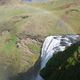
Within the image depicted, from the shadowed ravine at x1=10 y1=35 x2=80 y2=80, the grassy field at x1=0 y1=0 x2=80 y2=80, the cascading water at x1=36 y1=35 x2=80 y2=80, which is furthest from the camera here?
the grassy field at x1=0 y1=0 x2=80 y2=80

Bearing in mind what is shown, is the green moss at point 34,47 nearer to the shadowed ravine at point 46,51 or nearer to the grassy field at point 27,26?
the grassy field at point 27,26

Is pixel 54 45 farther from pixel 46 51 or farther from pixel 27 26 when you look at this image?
pixel 27 26

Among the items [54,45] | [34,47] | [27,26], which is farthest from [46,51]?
[27,26]

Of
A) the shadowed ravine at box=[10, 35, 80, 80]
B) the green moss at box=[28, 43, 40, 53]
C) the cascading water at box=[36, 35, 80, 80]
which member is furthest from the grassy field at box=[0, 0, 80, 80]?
the cascading water at box=[36, 35, 80, 80]

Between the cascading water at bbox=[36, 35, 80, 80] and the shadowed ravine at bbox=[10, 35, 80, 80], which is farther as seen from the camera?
the shadowed ravine at bbox=[10, 35, 80, 80]

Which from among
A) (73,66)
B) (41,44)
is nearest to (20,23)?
(41,44)

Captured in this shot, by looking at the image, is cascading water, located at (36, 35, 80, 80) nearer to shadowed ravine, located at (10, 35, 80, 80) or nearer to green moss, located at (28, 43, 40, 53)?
shadowed ravine, located at (10, 35, 80, 80)

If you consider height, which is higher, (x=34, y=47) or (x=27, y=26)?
(x=27, y=26)

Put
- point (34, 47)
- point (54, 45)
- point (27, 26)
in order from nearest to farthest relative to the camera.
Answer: point (54, 45)
point (34, 47)
point (27, 26)

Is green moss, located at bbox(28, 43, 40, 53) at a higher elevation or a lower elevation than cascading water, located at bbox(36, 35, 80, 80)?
lower

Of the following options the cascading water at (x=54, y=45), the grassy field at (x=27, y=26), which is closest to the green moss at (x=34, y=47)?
the grassy field at (x=27, y=26)
